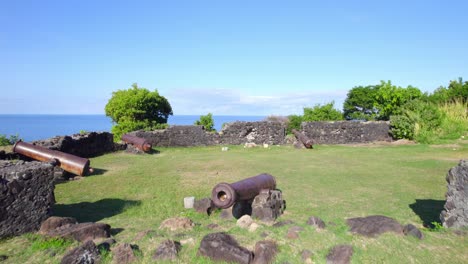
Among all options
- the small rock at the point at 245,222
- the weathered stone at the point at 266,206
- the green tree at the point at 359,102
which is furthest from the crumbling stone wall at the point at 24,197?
the green tree at the point at 359,102

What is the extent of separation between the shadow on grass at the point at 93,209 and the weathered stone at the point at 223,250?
2.92 meters

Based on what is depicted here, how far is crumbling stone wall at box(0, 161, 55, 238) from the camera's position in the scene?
546 cm

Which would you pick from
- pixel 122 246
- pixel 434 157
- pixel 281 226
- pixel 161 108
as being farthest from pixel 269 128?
pixel 122 246

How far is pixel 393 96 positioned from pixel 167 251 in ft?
83.6

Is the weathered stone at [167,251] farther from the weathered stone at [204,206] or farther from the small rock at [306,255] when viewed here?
the weathered stone at [204,206]

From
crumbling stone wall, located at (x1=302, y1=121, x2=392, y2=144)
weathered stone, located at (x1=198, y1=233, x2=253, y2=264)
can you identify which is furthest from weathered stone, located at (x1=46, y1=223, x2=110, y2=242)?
crumbling stone wall, located at (x1=302, y1=121, x2=392, y2=144)

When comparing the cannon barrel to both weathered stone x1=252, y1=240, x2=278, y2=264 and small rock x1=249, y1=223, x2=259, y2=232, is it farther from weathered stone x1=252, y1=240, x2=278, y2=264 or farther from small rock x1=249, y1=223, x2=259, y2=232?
weathered stone x1=252, y1=240, x2=278, y2=264

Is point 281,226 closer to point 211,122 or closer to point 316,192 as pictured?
point 316,192

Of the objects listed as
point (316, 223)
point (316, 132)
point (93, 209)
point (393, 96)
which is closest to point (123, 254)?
point (316, 223)

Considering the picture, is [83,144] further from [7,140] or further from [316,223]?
[316,223]

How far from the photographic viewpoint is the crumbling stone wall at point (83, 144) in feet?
44.1

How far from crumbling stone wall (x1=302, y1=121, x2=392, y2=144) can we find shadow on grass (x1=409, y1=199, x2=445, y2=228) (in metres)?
14.5

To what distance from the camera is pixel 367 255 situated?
475cm

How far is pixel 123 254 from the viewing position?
15.4 feet
